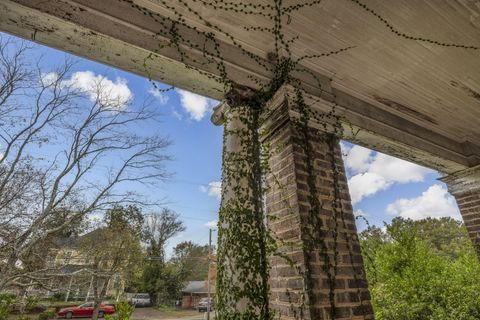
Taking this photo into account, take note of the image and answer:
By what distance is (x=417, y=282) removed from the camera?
17.7 ft

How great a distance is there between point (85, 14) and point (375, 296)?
7.05 meters

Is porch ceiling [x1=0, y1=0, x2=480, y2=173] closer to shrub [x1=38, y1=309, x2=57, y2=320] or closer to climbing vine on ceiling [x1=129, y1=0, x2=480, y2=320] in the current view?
climbing vine on ceiling [x1=129, y1=0, x2=480, y2=320]

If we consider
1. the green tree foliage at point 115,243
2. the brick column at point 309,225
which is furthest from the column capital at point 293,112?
the green tree foliage at point 115,243

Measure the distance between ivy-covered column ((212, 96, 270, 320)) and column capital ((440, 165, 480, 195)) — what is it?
11.4 ft

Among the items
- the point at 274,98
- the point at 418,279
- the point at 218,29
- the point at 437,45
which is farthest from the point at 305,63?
the point at 418,279

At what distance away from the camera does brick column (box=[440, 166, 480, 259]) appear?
362 centimetres

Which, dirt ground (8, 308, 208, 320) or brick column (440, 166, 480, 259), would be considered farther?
dirt ground (8, 308, 208, 320)

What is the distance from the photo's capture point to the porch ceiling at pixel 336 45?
165 centimetres

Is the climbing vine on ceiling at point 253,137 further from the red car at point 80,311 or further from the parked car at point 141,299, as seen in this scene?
the parked car at point 141,299

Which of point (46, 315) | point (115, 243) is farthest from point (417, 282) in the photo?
point (46, 315)

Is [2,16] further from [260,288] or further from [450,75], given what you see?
[450,75]

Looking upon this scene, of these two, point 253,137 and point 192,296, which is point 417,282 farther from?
point 192,296

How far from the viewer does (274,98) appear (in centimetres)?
228

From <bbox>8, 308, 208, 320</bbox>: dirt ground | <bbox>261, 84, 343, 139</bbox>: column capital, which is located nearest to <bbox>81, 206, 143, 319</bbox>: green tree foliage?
<bbox>8, 308, 208, 320</bbox>: dirt ground
